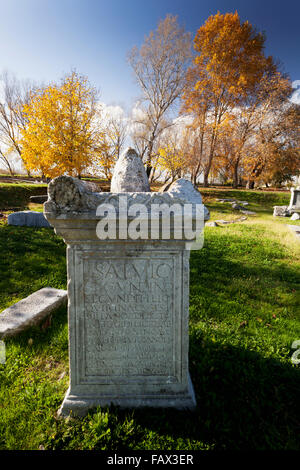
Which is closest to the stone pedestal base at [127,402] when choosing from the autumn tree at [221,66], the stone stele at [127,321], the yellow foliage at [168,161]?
the stone stele at [127,321]

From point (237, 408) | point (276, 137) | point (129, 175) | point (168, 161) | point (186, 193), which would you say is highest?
point (276, 137)

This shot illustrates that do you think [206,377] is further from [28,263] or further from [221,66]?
[221,66]

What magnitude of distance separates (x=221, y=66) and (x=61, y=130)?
1236 centimetres

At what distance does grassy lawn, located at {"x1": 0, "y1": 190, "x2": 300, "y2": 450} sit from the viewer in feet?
5.73

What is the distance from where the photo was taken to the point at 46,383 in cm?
223

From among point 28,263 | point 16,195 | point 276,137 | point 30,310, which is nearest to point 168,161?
point 276,137

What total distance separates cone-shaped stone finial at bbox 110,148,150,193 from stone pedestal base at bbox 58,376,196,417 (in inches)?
66.7

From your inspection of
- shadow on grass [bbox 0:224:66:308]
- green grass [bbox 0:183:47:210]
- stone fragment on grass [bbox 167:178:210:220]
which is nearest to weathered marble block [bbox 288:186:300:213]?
shadow on grass [bbox 0:224:66:308]

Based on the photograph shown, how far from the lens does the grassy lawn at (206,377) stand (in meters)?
1.75

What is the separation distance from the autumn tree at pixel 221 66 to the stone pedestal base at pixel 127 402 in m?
17.8

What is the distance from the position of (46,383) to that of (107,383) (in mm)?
699

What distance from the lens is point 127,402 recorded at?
6.33 ft

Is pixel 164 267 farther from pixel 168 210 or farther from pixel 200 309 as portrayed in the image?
pixel 200 309

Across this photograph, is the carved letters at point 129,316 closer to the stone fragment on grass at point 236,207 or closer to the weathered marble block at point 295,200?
the stone fragment on grass at point 236,207
